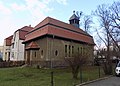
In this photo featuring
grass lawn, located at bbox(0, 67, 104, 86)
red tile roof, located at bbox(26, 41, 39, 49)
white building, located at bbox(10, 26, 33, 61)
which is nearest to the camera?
grass lawn, located at bbox(0, 67, 104, 86)

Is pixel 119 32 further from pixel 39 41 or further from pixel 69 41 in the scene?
pixel 39 41

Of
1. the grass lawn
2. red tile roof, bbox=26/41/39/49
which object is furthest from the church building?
the grass lawn

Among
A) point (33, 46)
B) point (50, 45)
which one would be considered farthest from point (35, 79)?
point (33, 46)

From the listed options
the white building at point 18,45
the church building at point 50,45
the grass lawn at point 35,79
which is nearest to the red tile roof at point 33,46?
the church building at point 50,45

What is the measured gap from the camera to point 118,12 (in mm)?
44188

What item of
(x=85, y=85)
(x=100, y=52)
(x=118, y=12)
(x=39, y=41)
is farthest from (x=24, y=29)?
(x=85, y=85)

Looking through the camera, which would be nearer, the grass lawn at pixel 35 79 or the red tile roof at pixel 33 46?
the grass lawn at pixel 35 79

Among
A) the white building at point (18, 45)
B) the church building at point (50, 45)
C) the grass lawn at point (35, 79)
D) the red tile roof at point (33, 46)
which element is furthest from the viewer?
the white building at point (18, 45)

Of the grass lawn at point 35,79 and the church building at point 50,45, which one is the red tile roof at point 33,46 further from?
the grass lawn at point 35,79

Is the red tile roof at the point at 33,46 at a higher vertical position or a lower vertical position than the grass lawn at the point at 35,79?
higher

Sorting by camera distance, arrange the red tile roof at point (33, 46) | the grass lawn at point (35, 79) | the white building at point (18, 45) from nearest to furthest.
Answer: the grass lawn at point (35, 79), the red tile roof at point (33, 46), the white building at point (18, 45)

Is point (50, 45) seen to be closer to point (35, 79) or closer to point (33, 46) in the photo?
→ point (33, 46)

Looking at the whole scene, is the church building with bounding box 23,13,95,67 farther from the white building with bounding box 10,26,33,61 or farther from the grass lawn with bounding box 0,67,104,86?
the white building with bounding box 10,26,33,61

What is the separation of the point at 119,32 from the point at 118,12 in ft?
15.9
